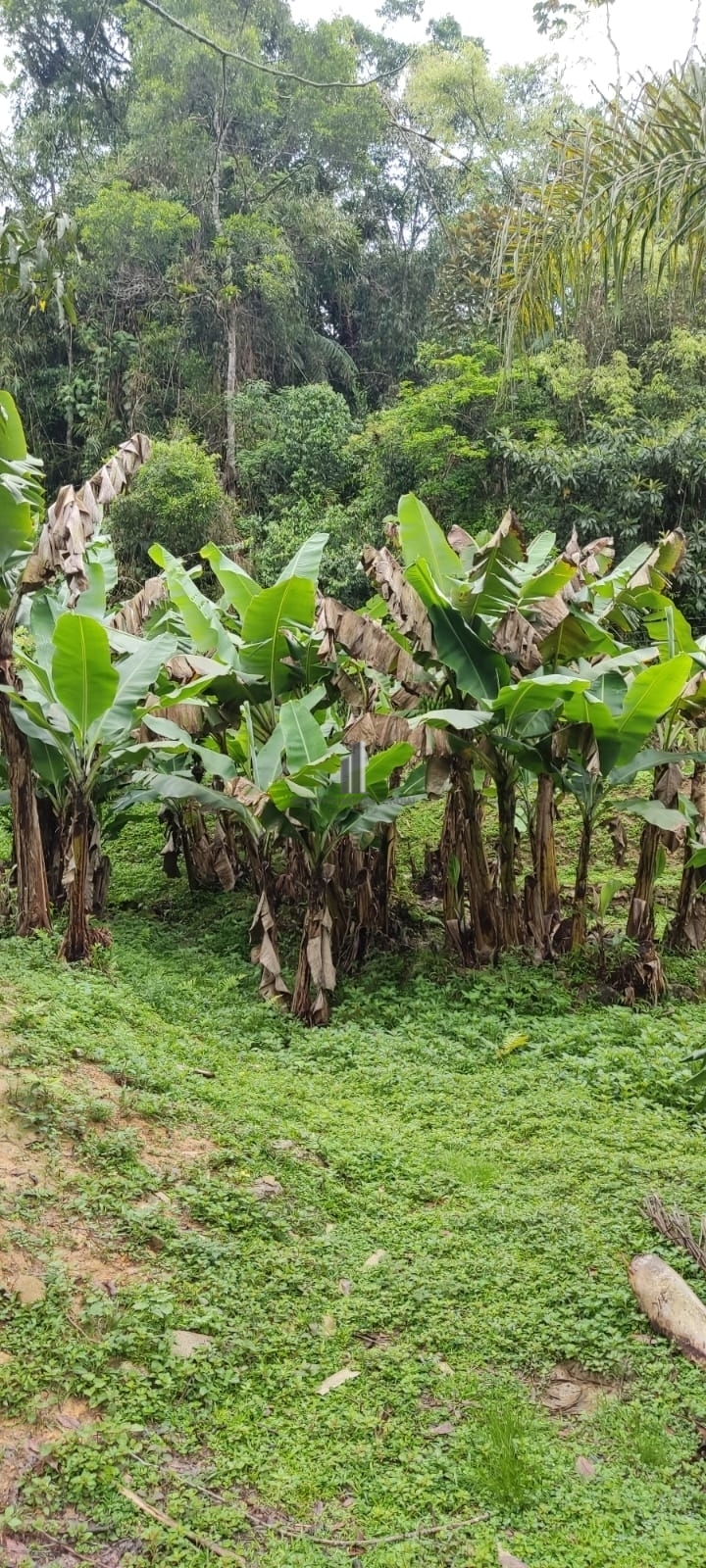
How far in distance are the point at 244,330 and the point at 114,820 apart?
1535cm

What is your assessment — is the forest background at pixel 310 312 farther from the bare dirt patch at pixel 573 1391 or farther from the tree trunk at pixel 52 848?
the bare dirt patch at pixel 573 1391

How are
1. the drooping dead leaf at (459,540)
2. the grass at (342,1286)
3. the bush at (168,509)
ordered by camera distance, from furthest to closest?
the bush at (168,509), the drooping dead leaf at (459,540), the grass at (342,1286)

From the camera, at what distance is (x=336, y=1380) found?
8.99ft

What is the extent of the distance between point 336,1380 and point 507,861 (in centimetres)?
379

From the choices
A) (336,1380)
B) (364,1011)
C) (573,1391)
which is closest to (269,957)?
(364,1011)

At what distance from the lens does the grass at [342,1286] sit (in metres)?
2.29

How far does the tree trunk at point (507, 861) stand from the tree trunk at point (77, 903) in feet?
7.83

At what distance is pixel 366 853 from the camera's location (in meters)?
6.56

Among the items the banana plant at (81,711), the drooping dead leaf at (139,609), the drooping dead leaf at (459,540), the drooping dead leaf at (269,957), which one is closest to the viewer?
the banana plant at (81,711)

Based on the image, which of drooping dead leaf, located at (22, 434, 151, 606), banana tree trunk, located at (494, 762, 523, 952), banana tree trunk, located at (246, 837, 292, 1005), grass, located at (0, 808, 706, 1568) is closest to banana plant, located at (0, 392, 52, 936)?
drooping dead leaf, located at (22, 434, 151, 606)

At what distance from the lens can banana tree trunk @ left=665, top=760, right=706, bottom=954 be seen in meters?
6.49

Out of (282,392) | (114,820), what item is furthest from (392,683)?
(282,392)

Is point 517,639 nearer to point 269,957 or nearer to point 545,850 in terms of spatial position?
point 545,850

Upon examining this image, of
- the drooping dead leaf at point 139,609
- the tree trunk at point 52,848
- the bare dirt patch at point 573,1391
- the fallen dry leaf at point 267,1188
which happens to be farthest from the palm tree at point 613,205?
the bare dirt patch at point 573,1391
